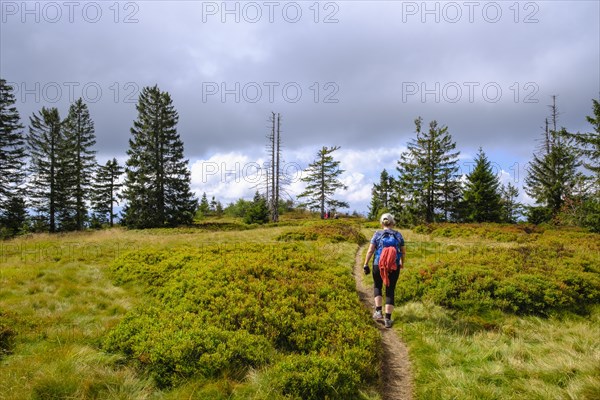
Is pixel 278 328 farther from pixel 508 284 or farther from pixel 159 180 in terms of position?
pixel 159 180

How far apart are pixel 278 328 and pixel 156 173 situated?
3337 centimetres

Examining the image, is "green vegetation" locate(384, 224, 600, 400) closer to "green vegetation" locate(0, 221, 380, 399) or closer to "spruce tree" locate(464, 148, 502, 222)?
"green vegetation" locate(0, 221, 380, 399)

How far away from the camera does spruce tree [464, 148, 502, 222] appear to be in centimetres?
3825

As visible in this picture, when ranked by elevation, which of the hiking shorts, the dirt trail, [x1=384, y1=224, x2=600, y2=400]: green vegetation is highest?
the hiking shorts

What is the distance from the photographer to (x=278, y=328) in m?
6.28

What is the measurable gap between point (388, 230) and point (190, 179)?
32763 mm

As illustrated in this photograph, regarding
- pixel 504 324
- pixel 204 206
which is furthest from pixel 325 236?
pixel 204 206

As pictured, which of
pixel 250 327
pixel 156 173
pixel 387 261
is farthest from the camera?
pixel 156 173

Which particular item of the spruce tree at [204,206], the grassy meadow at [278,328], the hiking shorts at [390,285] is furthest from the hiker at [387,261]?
the spruce tree at [204,206]

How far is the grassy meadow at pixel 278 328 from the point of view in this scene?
178 inches

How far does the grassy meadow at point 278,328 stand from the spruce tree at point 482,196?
28.2 meters

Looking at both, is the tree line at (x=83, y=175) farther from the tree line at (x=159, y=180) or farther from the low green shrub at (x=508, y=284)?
the low green shrub at (x=508, y=284)

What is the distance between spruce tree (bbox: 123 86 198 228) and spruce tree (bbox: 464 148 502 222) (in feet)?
104

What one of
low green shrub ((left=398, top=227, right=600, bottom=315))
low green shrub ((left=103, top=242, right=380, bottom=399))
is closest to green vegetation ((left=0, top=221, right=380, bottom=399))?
low green shrub ((left=103, top=242, right=380, bottom=399))
